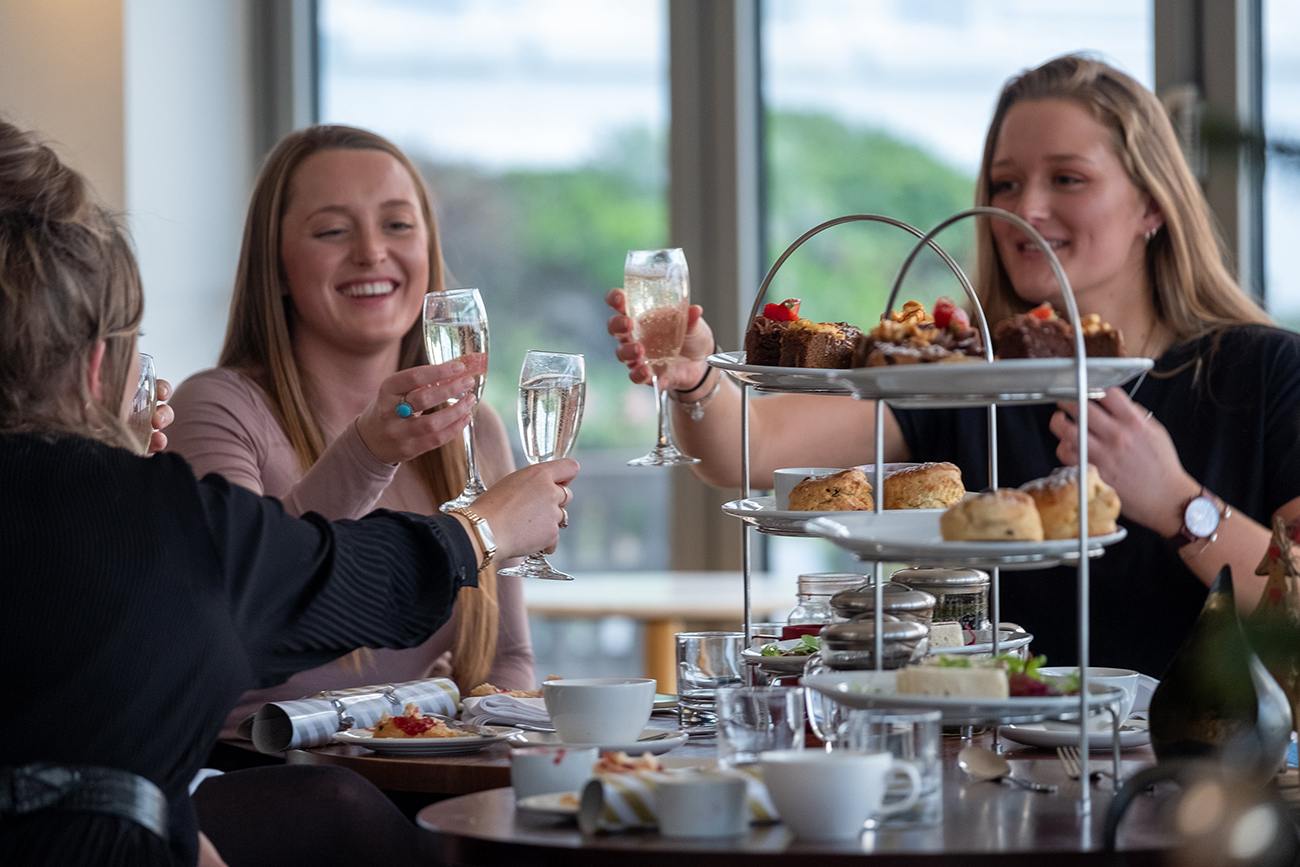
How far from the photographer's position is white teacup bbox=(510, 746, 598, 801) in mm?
1135

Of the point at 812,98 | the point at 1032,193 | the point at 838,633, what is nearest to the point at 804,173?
the point at 812,98

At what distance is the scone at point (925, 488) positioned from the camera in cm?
147

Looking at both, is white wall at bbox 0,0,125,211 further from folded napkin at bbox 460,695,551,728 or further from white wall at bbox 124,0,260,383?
folded napkin at bbox 460,695,551,728

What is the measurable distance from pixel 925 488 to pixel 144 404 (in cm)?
99

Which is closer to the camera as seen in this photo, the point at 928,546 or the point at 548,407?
the point at 928,546

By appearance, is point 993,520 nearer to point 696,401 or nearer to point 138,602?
point 138,602

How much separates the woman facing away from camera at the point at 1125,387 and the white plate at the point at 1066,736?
2.38 ft

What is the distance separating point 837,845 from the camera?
0.99 meters

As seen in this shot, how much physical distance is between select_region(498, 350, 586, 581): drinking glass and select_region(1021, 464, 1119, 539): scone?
0.65 m

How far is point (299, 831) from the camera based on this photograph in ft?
5.00

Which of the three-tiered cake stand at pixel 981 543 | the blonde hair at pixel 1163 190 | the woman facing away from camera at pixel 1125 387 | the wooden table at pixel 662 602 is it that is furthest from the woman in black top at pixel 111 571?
the wooden table at pixel 662 602

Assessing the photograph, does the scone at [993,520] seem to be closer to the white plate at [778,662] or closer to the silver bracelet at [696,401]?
the white plate at [778,662]

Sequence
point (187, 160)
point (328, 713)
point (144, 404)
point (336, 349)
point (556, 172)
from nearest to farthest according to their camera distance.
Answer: point (328, 713) → point (144, 404) → point (336, 349) → point (187, 160) → point (556, 172)

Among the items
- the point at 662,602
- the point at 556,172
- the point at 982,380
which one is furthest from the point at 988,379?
the point at 556,172
